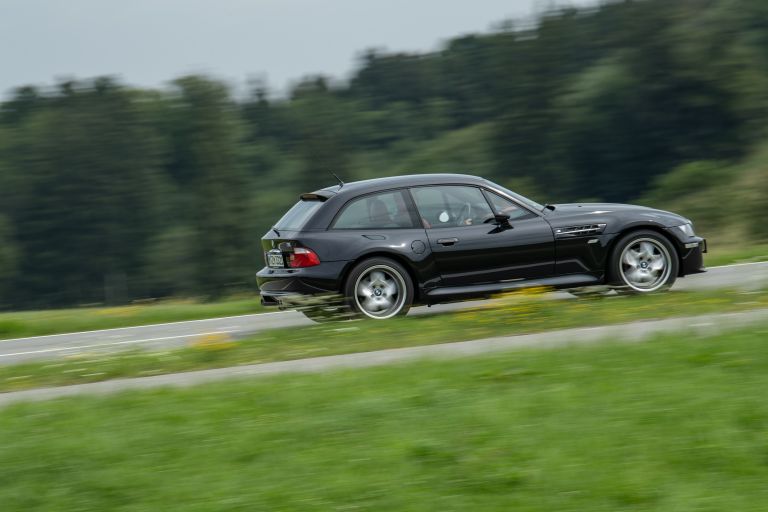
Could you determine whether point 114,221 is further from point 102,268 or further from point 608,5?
point 608,5

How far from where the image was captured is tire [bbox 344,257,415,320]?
465 inches

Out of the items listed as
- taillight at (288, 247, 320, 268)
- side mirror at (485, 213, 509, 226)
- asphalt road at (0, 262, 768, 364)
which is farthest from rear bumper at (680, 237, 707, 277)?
taillight at (288, 247, 320, 268)

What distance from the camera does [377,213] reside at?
12.1 m

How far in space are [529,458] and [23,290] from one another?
75.5 meters

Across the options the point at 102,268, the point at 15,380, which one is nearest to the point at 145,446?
the point at 15,380

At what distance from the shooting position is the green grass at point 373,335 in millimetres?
9688

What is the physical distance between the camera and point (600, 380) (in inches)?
272

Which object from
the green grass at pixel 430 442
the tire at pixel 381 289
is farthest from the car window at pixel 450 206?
the green grass at pixel 430 442

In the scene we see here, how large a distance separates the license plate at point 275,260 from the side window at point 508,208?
2443 mm

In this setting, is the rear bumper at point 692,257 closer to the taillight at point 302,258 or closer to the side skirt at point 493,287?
the side skirt at point 493,287

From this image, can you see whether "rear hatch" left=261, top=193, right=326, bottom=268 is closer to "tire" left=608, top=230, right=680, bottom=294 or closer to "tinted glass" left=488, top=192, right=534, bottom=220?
"tinted glass" left=488, top=192, right=534, bottom=220

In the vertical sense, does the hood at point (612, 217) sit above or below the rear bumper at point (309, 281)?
above

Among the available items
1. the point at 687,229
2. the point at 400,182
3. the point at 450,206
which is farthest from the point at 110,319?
the point at 687,229

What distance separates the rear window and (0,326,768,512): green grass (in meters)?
4.76
